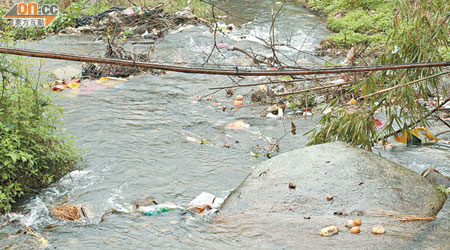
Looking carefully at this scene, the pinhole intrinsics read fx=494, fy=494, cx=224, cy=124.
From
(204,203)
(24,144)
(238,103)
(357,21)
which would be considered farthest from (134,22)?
(204,203)

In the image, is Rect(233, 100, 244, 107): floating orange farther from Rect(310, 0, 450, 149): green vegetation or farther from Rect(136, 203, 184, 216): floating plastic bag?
Rect(136, 203, 184, 216): floating plastic bag

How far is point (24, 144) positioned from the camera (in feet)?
11.4

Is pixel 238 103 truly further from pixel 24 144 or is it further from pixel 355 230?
pixel 355 230

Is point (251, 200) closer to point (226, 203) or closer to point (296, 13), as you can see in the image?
point (226, 203)

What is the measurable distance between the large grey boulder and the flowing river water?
199 millimetres

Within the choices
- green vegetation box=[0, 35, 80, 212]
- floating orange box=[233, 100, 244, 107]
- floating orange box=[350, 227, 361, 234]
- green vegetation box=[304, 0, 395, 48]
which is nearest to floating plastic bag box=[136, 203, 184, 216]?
green vegetation box=[0, 35, 80, 212]

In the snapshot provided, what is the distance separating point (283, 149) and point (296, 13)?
7200mm

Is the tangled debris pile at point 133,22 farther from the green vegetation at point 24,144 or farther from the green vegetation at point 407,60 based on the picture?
the green vegetation at point 407,60

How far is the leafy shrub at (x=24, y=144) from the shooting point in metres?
3.26

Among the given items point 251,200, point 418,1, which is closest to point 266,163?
→ point 251,200

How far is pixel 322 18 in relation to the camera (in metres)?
10.8

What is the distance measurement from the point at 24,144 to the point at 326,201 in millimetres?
2102

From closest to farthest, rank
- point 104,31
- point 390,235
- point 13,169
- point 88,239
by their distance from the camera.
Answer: point 390,235 → point 88,239 → point 13,169 → point 104,31

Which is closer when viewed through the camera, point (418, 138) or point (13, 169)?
point (13, 169)
